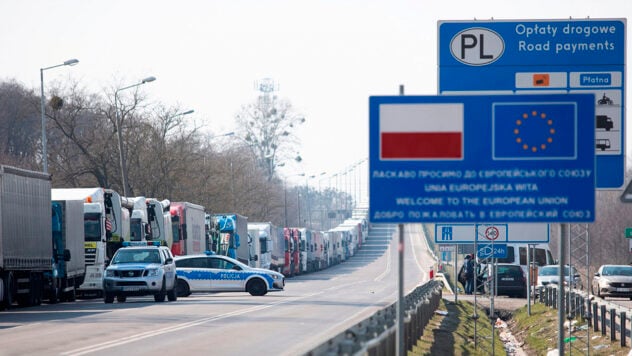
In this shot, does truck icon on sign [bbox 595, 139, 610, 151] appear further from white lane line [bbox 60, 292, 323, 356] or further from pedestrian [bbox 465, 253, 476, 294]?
pedestrian [bbox 465, 253, 476, 294]

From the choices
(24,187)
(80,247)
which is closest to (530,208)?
(24,187)

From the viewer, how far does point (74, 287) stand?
39.2 m

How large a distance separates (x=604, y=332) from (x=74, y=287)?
18357mm

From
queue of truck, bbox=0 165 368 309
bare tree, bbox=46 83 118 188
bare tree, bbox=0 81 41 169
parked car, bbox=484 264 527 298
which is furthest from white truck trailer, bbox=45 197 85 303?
bare tree, bbox=0 81 41 169

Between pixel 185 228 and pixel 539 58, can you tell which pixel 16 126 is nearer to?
pixel 185 228

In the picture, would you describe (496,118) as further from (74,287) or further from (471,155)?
(74,287)

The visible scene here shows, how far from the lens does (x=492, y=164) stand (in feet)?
37.1

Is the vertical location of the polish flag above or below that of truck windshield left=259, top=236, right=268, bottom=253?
above

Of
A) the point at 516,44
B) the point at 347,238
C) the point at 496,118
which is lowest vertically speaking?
the point at 347,238

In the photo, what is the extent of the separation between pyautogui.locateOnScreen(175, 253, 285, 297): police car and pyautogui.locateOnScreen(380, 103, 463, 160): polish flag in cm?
3128

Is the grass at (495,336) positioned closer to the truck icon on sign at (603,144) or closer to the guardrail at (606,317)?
the guardrail at (606,317)

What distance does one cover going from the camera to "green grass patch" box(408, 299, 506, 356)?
2084cm

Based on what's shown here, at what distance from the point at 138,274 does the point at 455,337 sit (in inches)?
550

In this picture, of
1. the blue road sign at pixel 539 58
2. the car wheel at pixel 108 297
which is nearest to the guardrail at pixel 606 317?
the blue road sign at pixel 539 58
